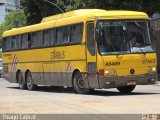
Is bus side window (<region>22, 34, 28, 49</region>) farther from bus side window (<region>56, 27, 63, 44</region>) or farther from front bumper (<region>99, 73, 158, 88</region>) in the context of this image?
front bumper (<region>99, 73, 158, 88</region>)

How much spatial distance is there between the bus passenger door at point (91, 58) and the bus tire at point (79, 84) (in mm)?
823

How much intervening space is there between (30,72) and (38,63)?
145 cm

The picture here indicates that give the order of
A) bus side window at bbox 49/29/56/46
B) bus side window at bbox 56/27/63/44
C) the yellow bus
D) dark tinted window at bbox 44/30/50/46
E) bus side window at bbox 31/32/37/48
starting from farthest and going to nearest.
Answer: bus side window at bbox 31/32/37/48 < dark tinted window at bbox 44/30/50/46 < bus side window at bbox 49/29/56/46 < bus side window at bbox 56/27/63/44 < the yellow bus

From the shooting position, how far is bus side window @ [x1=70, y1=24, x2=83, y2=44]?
22.7 m

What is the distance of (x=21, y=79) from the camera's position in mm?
29984

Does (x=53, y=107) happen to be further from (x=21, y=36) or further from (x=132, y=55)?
(x=21, y=36)

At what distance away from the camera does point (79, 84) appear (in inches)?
905

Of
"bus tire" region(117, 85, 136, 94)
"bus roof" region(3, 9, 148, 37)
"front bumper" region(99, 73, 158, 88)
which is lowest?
"bus tire" region(117, 85, 136, 94)

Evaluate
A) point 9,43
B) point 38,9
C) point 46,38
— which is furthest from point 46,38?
point 38,9

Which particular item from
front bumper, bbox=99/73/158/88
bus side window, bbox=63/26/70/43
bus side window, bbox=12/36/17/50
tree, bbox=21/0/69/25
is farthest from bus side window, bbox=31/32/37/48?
tree, bbox=21/0/69/25

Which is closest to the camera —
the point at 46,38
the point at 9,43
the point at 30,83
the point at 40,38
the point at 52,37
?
the point at 52,37

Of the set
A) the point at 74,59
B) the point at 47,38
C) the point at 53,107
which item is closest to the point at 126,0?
the point at 47,38

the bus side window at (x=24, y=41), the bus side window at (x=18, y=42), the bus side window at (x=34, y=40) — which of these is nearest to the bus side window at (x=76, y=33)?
the bus side window at (x=34, y=40)

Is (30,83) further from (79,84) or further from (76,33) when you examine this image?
(76,33)
